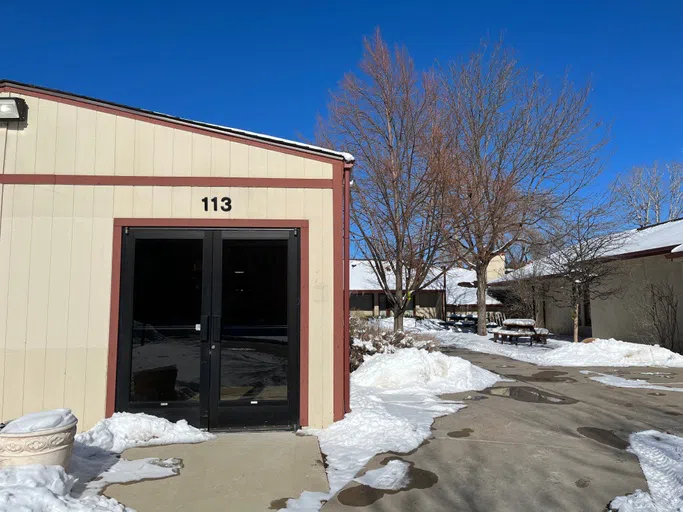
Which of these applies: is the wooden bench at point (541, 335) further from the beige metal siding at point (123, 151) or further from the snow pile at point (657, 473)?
the beige metal siding at point (123, 151)

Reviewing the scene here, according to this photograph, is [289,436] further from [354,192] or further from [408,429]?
[354,192]

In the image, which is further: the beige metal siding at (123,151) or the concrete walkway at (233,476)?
the beige metal siding at (123,151)

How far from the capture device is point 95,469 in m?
4.57

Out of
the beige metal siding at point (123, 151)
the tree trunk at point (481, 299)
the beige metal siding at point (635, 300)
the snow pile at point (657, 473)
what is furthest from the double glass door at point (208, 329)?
the tree trunk at point (481, 299)

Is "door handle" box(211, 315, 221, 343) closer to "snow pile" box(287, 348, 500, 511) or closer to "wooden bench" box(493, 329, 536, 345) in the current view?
"snow pile" box(287, 348, 500, 511)

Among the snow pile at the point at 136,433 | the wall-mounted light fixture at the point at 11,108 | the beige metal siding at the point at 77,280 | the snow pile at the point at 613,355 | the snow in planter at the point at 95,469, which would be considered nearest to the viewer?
the snow in planter at the point at 95,469

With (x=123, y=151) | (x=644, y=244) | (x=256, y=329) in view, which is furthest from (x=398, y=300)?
(x=123, y=151)

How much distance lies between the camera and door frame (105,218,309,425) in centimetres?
584

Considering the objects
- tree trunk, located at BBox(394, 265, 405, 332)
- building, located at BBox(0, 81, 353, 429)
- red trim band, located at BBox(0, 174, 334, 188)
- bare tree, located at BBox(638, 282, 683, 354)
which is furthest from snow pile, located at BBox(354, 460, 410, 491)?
bare tree, located at BBox(638, 282, 683, 354)

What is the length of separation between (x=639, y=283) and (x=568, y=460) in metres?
14.0

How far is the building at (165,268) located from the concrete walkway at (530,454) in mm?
1687

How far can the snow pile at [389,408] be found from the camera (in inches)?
193

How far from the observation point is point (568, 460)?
4957mm

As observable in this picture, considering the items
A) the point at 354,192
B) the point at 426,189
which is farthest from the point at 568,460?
the point at 354,192
